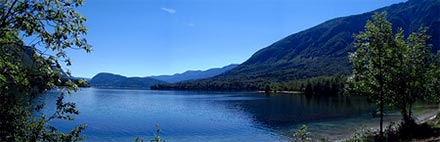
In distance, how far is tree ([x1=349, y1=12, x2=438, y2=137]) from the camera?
23844mm

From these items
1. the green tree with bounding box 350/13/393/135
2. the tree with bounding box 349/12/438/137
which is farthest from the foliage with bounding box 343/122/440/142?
the green tree with bounding box 350/13/393/135

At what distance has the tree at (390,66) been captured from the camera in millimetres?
23844

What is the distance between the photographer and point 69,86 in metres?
7.83

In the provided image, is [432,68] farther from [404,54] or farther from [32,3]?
[32,3]

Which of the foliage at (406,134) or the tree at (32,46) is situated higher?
the tree at (32,46)

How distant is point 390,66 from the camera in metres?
25.1

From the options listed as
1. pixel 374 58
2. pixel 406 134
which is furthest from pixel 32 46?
pixel 406 134

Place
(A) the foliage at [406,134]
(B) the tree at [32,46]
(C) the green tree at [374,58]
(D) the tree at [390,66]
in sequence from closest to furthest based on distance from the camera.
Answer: (B) the tree at [32,46]
(C) the green tree at [374,58]
(D) the tree at [390,66]
(A) the foliage at [406,134]

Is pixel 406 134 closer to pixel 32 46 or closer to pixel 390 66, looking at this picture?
pixel 390 66

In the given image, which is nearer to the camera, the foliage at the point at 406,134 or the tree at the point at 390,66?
the tree at the point at 390,66

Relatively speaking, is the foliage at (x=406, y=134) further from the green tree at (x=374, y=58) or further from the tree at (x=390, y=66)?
the green tree at (x=374, y=58)

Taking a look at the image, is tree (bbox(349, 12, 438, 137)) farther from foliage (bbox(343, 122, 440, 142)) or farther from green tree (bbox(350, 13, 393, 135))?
foliage (bbox(343, 122, 440, 142))

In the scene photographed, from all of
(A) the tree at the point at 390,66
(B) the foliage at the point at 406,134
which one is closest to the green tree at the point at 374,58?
(A) the tree at the point at 390,66

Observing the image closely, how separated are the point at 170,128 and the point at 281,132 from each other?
17047mm
